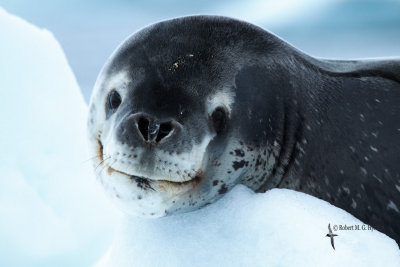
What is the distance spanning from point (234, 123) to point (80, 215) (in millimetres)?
2390

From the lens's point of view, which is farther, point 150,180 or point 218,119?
point 218,119

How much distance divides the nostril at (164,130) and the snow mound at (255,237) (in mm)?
348

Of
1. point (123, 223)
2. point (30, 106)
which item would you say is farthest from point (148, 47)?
point (30, 106)

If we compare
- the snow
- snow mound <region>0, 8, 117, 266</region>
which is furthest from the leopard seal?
snow mound <region>0, 8, 117, 266</region>

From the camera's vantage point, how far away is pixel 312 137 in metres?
1.90

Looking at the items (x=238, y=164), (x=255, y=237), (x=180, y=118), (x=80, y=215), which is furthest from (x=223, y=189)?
(x=80, y=215)

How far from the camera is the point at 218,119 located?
1.69 m

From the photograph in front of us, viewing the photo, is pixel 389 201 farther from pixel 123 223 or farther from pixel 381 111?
pixel 123 223

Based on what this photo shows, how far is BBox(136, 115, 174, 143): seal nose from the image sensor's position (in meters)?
1.49

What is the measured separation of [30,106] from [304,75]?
2.75m

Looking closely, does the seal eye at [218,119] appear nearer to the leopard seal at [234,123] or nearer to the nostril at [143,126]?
the leopard seal at [234,123]

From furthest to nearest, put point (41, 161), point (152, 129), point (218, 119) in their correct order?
point (41, 161) < point (218, 119) < point (152, 129)

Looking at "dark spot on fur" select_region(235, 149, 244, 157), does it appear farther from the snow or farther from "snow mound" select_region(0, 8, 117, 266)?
"snow mound" select_region(0, 8, 117, 266)

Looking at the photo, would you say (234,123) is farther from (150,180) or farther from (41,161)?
(41,161)
